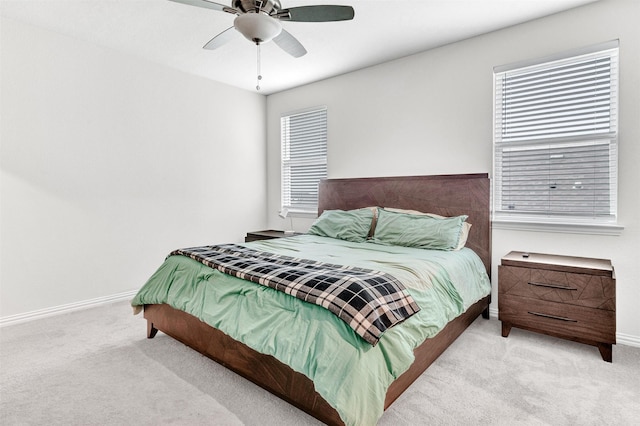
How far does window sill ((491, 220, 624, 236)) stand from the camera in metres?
2.59

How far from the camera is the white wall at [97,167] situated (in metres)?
3.03

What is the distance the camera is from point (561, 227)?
9.14ft

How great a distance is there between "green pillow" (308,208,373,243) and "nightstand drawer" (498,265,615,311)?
4.20 ft

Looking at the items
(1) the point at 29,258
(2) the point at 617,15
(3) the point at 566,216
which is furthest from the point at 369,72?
(1) the point at 29,258

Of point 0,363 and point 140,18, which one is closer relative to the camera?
point 0,363

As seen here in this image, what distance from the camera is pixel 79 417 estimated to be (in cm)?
174

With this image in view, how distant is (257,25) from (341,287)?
5.08 feet

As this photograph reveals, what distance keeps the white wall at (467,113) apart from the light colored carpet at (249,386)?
800 millimetres

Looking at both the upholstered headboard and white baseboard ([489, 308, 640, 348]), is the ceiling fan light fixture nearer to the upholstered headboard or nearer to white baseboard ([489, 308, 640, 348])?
the upholstered headboard

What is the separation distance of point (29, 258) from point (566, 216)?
4.73 m

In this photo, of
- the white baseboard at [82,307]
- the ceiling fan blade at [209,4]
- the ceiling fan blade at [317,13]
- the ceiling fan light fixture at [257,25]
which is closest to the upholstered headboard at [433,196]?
the white baseboard at [82,307]

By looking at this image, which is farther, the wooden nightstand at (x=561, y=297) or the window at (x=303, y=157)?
the window at (x=303, y=157)

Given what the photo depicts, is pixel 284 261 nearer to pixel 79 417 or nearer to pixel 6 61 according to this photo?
pixel 79 417

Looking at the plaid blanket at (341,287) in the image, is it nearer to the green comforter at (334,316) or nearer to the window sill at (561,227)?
the green comforter at (334,316)
